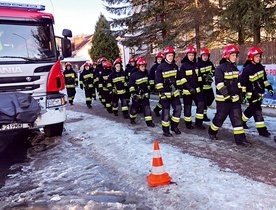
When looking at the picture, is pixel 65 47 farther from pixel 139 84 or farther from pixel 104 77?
pixel 104 77

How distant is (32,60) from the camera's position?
21.1ft

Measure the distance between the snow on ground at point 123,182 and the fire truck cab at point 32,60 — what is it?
935mm

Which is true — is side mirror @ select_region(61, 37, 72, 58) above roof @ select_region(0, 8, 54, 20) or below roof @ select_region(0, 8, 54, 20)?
below

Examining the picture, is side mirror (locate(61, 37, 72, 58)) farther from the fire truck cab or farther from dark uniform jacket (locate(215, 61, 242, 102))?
dark uniform jacket (locate(215, 61, 242, 102))

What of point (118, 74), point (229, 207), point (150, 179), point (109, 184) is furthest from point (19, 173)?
point (118, 74)

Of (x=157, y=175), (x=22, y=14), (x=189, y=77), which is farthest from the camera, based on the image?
(x=189, y=77)

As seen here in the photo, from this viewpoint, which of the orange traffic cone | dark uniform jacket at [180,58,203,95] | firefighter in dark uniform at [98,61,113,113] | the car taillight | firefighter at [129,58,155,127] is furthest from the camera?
firefighter in dark uniform at [98,61,113,113]

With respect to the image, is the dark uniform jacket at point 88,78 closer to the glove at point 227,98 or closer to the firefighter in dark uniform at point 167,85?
the firefighter in dark uniform at point 167,85

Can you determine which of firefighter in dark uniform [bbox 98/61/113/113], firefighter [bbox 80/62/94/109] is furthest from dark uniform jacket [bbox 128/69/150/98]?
firefighter [bbox 80/62/94/109]

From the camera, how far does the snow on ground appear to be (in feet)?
12.8

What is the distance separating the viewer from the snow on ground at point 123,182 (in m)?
3.91

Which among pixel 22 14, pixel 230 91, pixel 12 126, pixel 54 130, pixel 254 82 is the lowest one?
pixel 54 130

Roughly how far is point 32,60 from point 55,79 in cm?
64

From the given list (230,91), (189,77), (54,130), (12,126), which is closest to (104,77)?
(54,130)
